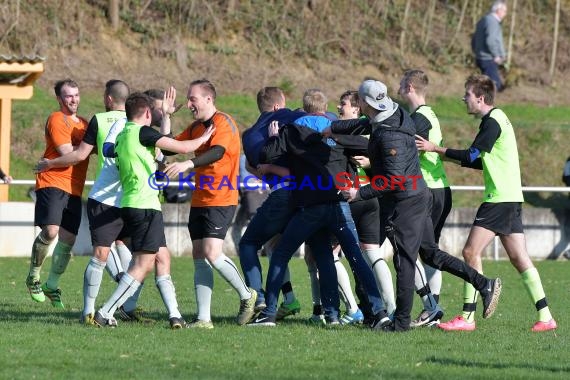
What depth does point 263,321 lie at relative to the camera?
1060 centimetres

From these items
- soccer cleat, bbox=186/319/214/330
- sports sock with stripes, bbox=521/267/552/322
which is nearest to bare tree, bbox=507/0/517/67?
sports sock with stripes, bbox=521/267/552/322

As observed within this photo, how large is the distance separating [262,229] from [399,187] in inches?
57.7

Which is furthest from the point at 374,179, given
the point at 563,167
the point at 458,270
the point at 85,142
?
the point at 563,167

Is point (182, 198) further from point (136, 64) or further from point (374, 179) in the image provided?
point (374, 179)

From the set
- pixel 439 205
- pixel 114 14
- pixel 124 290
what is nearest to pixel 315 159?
pixel 439 205

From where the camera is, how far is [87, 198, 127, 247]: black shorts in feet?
34.0

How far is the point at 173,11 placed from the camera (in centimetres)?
2706

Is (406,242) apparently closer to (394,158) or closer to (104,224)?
(394,158)

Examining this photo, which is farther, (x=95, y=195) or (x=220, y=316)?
(x=220, y=316)

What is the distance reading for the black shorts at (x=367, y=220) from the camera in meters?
10.9

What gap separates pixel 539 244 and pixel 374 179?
11.8 meters

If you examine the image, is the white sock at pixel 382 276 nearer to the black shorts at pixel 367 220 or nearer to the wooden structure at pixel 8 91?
the black shorts at pixel 367 220

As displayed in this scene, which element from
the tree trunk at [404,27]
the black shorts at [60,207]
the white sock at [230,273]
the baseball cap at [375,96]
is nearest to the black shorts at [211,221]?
the white sock at [230,273]

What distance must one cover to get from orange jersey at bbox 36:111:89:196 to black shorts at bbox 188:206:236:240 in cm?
203
